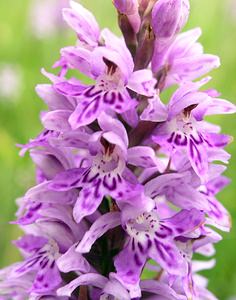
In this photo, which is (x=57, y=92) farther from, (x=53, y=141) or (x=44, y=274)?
(x=44, y=274)

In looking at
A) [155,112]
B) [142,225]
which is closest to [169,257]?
[142,225]

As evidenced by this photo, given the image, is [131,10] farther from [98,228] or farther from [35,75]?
[35,75]

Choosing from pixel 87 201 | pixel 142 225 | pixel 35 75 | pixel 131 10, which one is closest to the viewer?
pixel 87 201

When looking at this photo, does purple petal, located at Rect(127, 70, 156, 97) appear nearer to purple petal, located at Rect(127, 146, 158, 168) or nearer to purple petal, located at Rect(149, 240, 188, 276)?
purple petal, located at Rect(127, 146, 158, 168)

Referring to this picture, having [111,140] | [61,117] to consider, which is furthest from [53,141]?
[111,140]

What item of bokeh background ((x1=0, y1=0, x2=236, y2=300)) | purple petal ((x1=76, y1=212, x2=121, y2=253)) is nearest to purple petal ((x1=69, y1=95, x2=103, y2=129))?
purple petal ((x1=76, y1=212, x2=121, y2=253))

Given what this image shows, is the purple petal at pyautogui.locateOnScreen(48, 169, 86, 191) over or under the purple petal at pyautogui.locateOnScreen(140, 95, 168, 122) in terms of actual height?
under

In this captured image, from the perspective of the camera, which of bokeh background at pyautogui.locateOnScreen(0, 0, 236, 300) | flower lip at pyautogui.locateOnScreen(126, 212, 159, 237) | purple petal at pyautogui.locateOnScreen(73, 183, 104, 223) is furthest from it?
bokeh background at pyautogui.locateOnScreen(0, 0, 236, 300)

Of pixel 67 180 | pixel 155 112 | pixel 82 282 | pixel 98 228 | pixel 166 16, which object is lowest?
pixel 82 282
